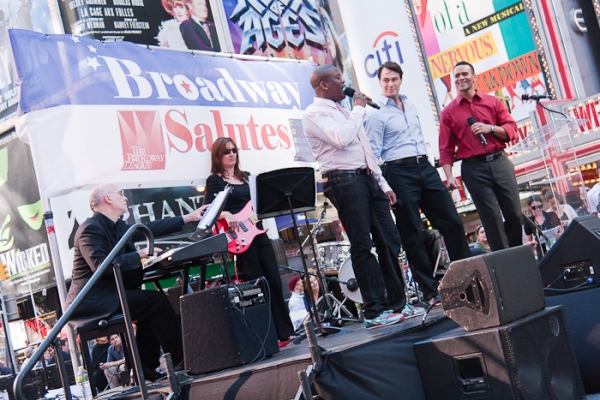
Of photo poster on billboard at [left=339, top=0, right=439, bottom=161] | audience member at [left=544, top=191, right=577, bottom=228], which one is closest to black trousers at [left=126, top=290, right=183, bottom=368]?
audience member at [left=544, top=191, right=577, bottom=228]

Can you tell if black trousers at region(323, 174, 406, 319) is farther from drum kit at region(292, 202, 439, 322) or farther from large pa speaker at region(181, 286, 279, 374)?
drum kit at region(292, 202, 439, 322)

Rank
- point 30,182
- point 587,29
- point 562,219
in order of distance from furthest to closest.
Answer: point 587,29
point 30,182
point 562,219

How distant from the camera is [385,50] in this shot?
62.1ft

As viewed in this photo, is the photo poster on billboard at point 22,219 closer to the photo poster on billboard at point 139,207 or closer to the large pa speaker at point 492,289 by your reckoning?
the photo poster on billboard at point 139,207

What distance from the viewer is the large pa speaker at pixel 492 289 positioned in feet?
12.5

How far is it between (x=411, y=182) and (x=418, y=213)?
255mm

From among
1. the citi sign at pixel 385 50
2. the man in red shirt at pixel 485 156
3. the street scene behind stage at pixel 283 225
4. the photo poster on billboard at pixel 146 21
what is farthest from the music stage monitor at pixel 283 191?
the citi sign at pixel 385 50

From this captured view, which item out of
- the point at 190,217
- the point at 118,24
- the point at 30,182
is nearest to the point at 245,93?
the point at 190,217

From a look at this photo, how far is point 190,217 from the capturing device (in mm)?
5691

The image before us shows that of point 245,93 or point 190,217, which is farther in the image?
point 245,93

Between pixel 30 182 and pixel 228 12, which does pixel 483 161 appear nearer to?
pixel 30 182

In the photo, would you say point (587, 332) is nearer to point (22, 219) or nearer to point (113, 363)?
point (113, 363)

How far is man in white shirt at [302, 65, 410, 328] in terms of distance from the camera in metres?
4.91

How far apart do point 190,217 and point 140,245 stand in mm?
1750
